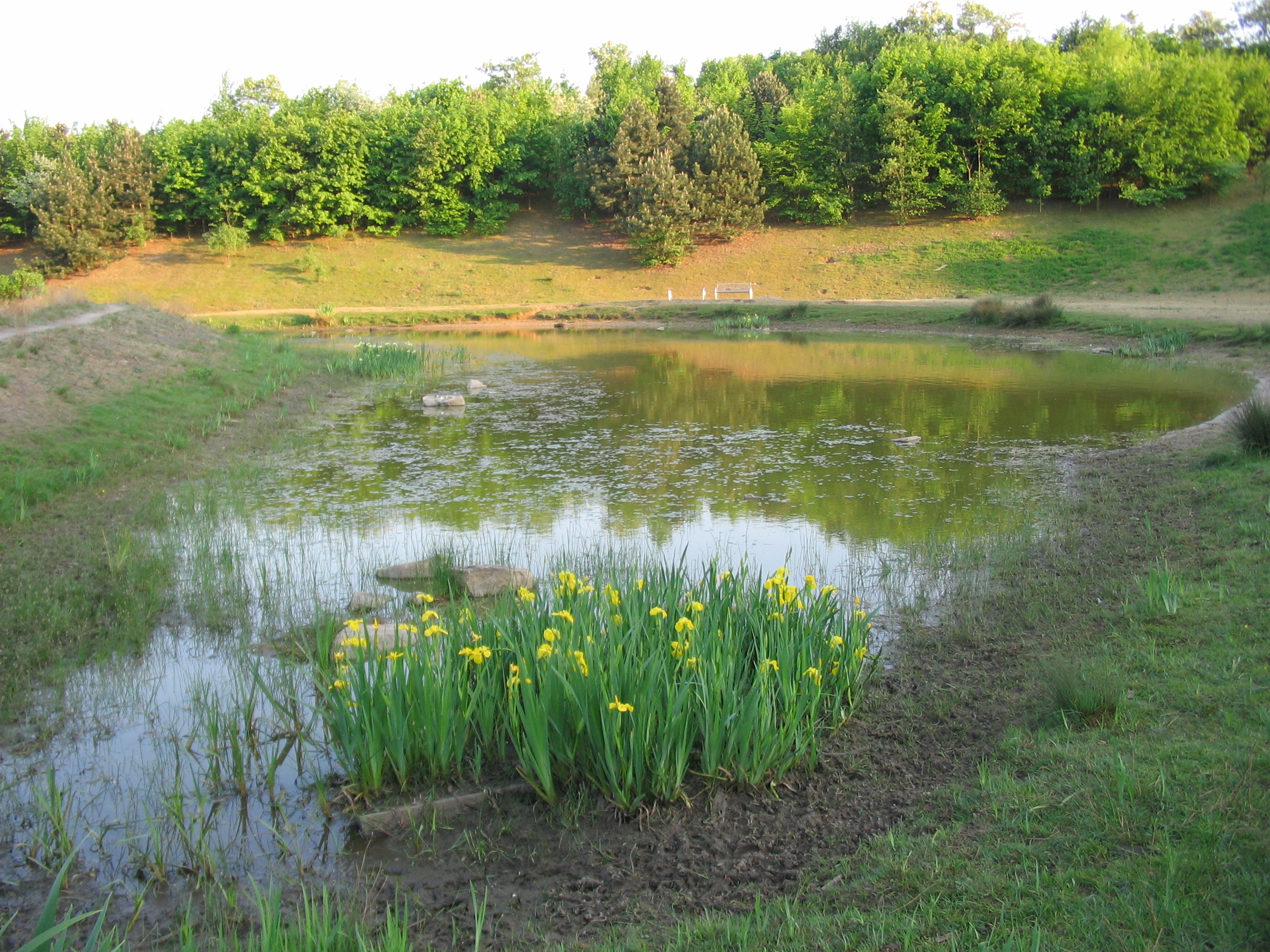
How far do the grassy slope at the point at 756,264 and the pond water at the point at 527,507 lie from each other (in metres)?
17.4

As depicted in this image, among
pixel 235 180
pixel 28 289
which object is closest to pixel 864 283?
pixel 28 289

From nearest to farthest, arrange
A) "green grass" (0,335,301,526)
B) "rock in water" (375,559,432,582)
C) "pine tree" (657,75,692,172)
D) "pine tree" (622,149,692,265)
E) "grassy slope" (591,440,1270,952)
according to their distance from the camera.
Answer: "grassy slope" (591,440,1270,952)
"rock in water" (375,559,432,582)
"green grass" (0,335,301,526)
"pine tree" (622,149,692,265)
"pine tree" (657,75,692,172)

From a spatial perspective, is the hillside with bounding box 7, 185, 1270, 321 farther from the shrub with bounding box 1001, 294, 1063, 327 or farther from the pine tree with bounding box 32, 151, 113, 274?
the shrub with bounding box 1001, 294, 1063, 327

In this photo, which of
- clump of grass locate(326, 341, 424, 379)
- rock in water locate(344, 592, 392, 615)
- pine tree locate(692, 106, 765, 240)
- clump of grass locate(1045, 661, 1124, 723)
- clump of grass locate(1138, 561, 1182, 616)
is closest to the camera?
clump of grass locate(1045, 661, 1124, 723)

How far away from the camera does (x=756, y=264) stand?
48.3m

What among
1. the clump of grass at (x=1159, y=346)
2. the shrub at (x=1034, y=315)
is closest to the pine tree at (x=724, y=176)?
the shrub at (x=1034, y=315)

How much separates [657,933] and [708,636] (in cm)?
179

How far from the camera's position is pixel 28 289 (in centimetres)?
2569

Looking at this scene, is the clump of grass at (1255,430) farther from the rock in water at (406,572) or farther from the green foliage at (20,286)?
the green foliage at (20,286)

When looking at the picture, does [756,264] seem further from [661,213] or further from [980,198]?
[980,198]

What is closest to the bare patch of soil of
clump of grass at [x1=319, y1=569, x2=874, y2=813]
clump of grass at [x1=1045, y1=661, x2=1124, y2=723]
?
clump of grass at [x1=319, y1=569, x2=874, y2=813]

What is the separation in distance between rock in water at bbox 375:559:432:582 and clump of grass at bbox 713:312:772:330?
→ 27134 millimetres

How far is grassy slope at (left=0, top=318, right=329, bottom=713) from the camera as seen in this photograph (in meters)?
6.84

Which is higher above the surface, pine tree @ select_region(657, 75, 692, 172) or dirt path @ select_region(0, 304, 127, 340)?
pine tree @ select_region(657, 75, 692, 172)
